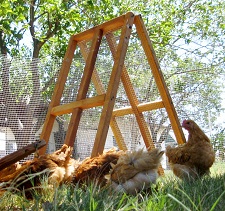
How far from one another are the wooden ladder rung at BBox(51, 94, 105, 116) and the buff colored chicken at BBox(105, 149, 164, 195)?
2.43 feet

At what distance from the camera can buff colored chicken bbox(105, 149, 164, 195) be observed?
6.94 ft

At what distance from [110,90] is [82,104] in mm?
374

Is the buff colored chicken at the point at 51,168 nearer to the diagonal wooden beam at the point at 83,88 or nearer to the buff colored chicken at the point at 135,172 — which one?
the buff colored chicken at the point at 135,172

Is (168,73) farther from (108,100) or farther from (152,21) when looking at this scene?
(152,21)

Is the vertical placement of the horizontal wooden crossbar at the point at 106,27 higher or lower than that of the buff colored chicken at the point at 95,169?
higher

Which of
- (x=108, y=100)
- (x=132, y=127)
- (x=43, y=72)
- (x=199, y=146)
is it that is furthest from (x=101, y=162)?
(x=43, y=72)

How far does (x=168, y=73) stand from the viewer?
449 cm

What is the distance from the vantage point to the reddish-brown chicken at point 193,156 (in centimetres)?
276

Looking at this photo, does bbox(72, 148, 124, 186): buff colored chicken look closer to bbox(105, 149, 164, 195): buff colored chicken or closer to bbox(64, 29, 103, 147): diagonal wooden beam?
bbox(105, 149, 164, 195): buff colored chicken

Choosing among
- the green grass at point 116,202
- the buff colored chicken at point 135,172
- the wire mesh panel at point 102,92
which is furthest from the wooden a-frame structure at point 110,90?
the green grass at point 116,202

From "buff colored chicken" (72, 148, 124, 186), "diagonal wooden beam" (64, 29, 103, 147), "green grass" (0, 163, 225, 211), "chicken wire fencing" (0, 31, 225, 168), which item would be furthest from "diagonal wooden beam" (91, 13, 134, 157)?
"green grass" (0, 163, 225, 211)

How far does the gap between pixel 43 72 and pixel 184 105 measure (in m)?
2.04

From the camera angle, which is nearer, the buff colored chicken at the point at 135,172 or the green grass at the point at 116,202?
the green grass at the point at 116,202

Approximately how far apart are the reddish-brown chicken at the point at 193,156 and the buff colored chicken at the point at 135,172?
0.54 metres
